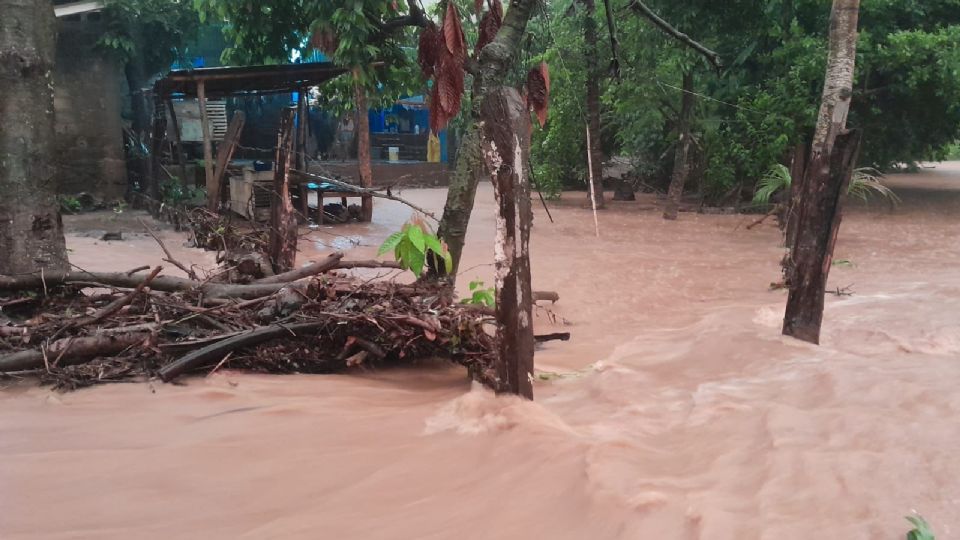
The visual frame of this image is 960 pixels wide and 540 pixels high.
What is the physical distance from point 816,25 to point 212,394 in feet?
43.5

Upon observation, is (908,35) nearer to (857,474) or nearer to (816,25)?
(816,25)

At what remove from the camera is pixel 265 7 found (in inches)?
379

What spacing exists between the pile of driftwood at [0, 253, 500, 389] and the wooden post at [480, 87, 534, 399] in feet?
0.58

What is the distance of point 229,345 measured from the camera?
3459 mm

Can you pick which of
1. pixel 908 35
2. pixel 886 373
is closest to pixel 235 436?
pixel 886 373

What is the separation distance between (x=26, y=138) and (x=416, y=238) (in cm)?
243

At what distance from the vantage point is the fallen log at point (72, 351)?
10.5ft

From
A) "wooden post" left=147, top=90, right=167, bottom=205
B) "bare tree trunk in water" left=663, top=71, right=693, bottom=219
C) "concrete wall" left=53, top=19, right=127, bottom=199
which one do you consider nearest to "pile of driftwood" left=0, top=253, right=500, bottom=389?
→ "wooden post" left=147, top=90, right=167, bottom=205

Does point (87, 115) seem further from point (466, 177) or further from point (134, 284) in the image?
point (466, 177)

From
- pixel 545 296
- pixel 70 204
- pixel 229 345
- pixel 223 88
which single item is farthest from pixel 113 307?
pixel 70 204

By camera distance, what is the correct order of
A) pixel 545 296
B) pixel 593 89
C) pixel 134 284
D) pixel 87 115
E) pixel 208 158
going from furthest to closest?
pixel 593 89 → pixel 87 115 → pixel 208 158 → pixel 545 296 → pixel 134 284

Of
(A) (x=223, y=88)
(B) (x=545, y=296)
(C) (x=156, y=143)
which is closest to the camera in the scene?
(B) (x=545, y=296)

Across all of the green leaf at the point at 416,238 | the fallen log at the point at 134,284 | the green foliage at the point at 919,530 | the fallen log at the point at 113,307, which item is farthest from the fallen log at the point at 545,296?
the green foliage at the point at 919,530

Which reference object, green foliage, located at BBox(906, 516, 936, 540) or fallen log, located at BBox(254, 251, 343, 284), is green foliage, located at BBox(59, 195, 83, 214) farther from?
green foliage, located at BBox(906, 516, 936, 540)
